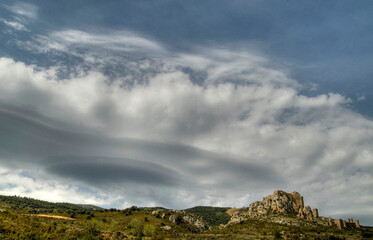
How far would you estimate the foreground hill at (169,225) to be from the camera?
268ft

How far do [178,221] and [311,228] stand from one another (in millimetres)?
81447

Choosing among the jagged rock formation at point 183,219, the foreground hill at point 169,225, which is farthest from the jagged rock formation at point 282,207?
the jagged rock formation at point 183,219

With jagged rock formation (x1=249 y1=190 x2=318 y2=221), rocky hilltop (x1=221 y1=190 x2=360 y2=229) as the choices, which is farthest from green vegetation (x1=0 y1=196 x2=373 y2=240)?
jagged rock formation (x1=249 y1=190 x2=318 y2=221)

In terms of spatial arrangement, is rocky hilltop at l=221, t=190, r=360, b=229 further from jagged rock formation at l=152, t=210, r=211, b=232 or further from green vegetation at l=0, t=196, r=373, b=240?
jagged rock formation at l=152, t=210, r=211, b=232

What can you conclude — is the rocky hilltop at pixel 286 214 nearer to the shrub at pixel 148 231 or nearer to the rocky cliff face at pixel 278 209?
the rocky cliff face at pixel 278 209

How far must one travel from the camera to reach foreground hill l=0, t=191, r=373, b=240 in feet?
268

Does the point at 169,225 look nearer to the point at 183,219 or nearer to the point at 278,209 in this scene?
the point at 183,219

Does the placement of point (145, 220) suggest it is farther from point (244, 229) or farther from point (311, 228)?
point (311, 228)

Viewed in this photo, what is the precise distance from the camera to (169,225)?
146 meters

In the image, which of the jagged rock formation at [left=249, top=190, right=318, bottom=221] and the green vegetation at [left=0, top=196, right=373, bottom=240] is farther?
the jagged rock formation at [left=249, top=190, right=318, bottom=221]

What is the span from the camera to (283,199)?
623ft

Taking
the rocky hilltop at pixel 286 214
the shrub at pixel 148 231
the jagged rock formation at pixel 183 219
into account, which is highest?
the rocky hilltop at pixel 286 214

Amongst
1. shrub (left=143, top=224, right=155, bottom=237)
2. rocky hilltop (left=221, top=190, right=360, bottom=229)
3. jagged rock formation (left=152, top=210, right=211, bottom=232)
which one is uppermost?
rocky hilltop (left=221, top=190, right=360, bottom=229)

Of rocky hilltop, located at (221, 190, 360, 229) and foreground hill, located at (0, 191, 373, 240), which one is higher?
rocky hilltop, located at (221, 190, 360, 229)
